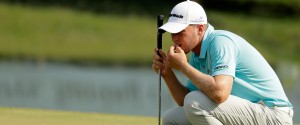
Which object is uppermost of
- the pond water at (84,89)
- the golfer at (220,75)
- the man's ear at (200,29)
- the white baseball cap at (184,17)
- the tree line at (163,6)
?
the white baseball cap at (184,17)

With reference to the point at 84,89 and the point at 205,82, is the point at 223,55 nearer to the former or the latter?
the point at 205,82

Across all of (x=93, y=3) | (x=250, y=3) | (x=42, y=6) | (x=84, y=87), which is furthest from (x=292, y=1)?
(x=84, y=87)

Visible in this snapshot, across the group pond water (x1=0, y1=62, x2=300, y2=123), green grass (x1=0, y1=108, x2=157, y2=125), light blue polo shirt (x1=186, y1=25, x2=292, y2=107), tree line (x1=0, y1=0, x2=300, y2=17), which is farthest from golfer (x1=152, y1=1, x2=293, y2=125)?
tree line (x1=0, y1=0, x2=300, y2=17)

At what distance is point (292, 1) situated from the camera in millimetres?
35000

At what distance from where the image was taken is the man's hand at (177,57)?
176 inches

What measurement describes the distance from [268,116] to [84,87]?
375 inches

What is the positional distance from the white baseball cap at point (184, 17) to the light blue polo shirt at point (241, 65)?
0.33ft

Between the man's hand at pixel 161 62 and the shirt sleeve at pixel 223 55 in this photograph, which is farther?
the man's hand at pixel 161 62

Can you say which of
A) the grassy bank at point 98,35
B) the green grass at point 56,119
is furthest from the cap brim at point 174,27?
the grassy bank at point 98,35

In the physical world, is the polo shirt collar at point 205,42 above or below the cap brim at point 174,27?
below

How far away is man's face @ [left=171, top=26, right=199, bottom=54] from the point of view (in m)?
4.57

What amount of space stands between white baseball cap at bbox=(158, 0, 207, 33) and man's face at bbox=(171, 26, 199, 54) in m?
0.03

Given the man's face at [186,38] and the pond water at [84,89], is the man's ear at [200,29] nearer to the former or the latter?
the man's face at [186,38]

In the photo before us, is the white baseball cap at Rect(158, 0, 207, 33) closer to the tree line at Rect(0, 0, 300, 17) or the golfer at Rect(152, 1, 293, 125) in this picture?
the golfer at Rect(152, 1, 293, 125)
